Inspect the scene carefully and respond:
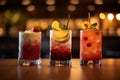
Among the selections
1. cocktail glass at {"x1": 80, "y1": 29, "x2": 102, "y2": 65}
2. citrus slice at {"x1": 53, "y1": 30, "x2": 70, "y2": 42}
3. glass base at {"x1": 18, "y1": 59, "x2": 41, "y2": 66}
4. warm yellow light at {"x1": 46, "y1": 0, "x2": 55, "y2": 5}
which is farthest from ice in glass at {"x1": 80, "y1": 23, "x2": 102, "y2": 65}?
warm yellow light at {"x1": 46, "y1": 0, "x2": 55, "y2": 5}

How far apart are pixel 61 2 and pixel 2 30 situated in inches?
28.1

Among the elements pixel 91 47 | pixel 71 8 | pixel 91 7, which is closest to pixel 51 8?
pixel 71 8

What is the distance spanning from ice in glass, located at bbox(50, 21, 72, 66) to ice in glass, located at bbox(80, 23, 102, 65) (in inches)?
3.6

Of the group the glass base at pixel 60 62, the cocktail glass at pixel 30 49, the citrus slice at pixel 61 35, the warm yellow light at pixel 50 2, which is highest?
the warm yellow light at pixel 50 2

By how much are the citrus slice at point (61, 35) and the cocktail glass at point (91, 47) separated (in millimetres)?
102

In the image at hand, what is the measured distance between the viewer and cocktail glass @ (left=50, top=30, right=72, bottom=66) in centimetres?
142

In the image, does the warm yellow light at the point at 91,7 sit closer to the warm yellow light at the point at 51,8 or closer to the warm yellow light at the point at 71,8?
the warm yellow light at the point at 71,8

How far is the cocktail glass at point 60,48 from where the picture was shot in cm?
142

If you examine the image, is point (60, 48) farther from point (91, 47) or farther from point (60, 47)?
point (91, 47)

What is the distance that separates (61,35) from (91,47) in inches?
6.6

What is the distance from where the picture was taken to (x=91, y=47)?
146cm

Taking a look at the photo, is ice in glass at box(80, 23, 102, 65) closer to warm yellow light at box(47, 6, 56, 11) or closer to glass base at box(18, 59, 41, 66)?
glass base at box(18, 59, 41, 66)

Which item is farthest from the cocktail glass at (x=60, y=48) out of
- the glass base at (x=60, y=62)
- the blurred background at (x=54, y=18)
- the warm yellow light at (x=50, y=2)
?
the warm yellow light at (x=50, y=2)

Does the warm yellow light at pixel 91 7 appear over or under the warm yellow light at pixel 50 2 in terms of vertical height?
under
